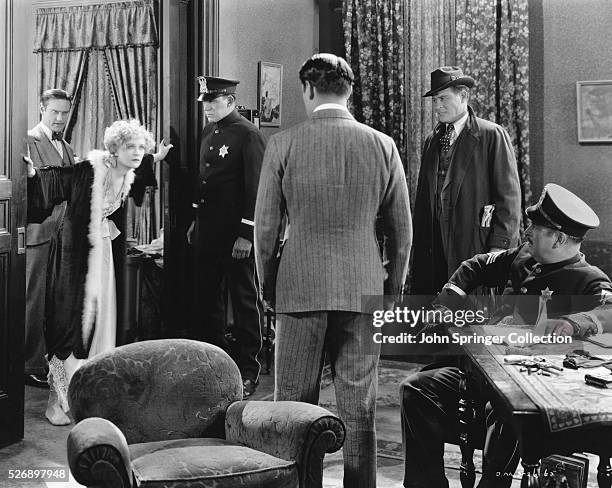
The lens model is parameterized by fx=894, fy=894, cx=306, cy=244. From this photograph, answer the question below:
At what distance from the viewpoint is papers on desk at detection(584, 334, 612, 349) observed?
8.99ft

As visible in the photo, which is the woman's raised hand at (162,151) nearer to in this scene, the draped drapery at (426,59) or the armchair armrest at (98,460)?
the draped drapery at (426,59)

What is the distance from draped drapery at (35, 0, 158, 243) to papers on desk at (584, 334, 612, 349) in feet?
10.6

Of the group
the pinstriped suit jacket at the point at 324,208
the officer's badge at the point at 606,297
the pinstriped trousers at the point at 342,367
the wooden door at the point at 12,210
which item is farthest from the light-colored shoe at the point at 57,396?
the officer's badge at the point at 606,297

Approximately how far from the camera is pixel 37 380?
17.0 feet

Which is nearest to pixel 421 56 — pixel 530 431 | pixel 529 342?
pixel 529 342

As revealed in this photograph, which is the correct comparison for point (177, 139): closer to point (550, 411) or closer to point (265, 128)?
point (265, 128)

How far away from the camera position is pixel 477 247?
A: 4.93m

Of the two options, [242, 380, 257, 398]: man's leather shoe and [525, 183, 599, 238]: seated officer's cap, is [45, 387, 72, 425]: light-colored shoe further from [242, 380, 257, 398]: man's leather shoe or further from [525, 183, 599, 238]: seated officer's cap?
[525, 183, 599, 238]: seated officer's cap

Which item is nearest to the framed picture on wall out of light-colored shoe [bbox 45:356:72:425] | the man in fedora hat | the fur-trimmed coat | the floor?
the man in fedora hat

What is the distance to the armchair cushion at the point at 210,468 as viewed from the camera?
8.29ft

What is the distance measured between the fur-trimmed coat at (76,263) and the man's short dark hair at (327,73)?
1870mm

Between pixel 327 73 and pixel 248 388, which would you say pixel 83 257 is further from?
pixel 327 73

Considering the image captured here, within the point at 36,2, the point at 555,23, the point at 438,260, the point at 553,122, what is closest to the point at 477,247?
the point at 438,260

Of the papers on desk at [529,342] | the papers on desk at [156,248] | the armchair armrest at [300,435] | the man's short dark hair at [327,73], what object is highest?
the man's short dark hair at [327,73]
